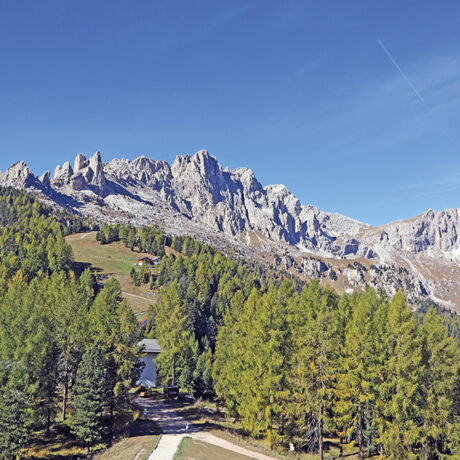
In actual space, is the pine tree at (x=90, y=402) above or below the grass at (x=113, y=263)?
below

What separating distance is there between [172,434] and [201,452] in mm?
5862

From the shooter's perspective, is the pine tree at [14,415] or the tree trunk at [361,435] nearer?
the pine tree at [14,415]

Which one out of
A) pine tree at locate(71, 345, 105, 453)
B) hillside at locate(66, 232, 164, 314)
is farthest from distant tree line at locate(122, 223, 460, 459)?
hillside at locate(66, 232, 164, 314)

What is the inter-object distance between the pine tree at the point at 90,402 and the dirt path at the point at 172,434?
609cm

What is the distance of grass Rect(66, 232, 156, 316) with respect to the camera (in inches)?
4477

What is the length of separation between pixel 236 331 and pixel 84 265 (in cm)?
9599

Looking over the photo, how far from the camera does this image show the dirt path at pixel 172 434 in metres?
32.8

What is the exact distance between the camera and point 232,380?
4300 centimetres

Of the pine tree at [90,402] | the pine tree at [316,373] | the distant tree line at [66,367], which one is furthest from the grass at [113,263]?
the pine tree at [316,373]

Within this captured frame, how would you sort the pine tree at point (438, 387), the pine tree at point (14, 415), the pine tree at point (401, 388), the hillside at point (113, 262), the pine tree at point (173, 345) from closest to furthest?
the pine tree at point (14, 415), the pine tree at point (401, 388), the pine tree at point (438, 387), the pine tree at point (173, 345), the hillside at point (113, 262)

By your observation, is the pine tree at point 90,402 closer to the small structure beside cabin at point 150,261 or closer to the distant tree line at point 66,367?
the distant tree line at point 66,367

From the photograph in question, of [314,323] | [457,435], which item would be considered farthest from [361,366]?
[457,435]

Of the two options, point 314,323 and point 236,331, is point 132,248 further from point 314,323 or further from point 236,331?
point 314,323

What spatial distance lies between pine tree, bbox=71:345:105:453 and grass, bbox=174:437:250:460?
801 cm
